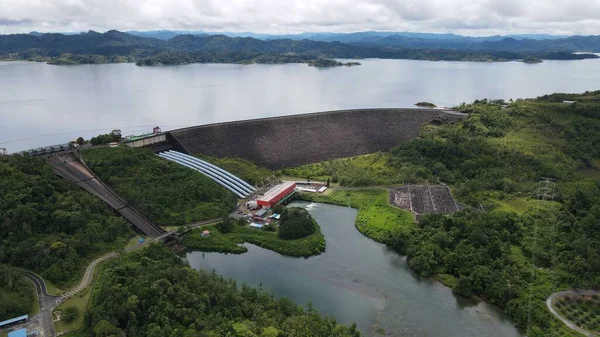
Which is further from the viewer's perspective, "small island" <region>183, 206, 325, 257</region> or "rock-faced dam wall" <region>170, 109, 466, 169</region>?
"rock-faced dam wall" <region>170, 109, 466, 169</region>

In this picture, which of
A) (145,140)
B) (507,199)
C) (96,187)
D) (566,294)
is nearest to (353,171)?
(507,199)

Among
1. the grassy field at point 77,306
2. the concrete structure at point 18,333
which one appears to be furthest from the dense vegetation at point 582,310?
the concrete structure at point 18,333

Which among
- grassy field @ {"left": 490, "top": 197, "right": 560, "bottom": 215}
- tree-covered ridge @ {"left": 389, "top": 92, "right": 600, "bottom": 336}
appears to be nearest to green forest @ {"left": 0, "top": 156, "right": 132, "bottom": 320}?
tree-covered ridge @ {"left": 389, "top": 92, "right": 600, "bottom": 336}

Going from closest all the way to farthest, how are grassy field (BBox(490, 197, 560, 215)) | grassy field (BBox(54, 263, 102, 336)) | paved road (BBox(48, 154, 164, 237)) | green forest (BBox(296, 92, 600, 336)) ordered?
grassy field (BBox(54, 263, 102, 336)) → green forest (BBox(296, 92, 600, 336)) → paved road (BBox(48, 154, 164, 237)) → grassy field (BBox(490, 197, 560, 215))

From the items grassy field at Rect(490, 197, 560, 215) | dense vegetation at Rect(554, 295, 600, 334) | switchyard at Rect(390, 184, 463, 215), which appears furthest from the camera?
switchyard at Rect(390, 184, 463, 215)

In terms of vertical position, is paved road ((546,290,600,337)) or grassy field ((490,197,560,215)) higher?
grassy field ((490,197,560,215))

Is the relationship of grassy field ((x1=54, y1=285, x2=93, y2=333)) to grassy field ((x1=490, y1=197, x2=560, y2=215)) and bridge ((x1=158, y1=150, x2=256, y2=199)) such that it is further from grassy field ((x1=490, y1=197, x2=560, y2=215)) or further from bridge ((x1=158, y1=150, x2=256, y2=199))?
grassy field ((x1=490, y1=197, x2=560, y2=215))

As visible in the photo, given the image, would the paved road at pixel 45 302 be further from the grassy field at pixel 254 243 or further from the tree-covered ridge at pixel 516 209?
the tree-covered ridge at pixel 516 209

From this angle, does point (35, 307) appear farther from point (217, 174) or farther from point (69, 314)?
point (217, 174)
